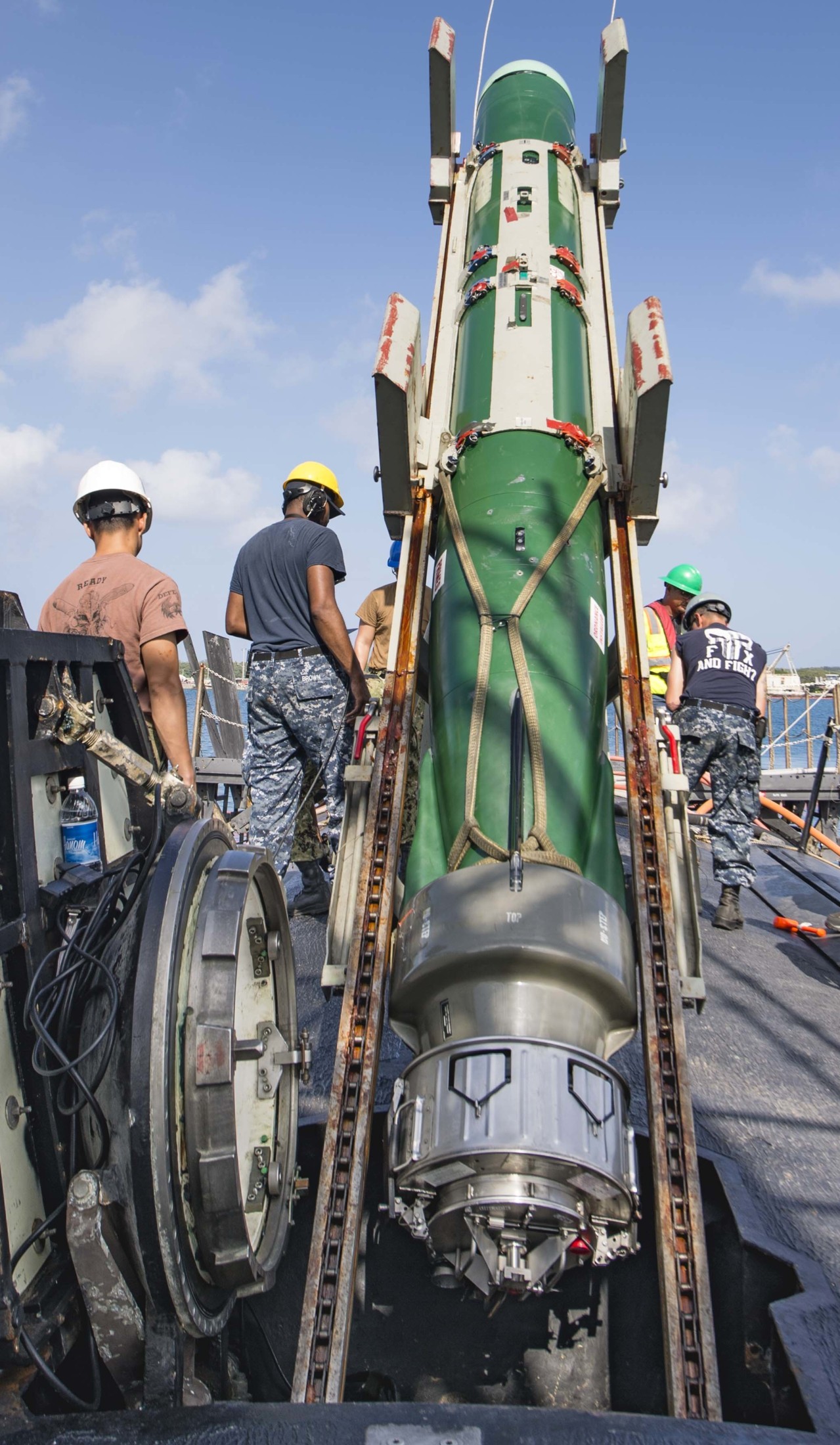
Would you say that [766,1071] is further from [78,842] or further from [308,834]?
[78,842]

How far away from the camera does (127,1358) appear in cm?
175

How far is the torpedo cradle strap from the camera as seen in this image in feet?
8.36

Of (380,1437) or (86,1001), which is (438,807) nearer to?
(86,1001)

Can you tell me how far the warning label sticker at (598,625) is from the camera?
3.16 metres

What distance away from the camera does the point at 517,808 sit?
249 cm

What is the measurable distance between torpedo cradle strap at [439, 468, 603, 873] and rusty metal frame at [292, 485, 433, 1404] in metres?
0.24

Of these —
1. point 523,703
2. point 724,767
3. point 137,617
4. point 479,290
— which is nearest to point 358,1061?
point 523,703

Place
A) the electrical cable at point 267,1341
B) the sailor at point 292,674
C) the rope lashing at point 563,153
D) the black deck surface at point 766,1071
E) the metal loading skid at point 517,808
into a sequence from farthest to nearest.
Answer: the rope lashing at point 563,153 → the sailor at point 292,674 → the black deck surface at point 766,1071 → the electrical cable at point 267,1341 → the metal loading skid at point 517,808

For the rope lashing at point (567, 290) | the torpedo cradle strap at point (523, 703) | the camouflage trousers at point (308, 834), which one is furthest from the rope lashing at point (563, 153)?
the camouflage trousers at point (308, 834)

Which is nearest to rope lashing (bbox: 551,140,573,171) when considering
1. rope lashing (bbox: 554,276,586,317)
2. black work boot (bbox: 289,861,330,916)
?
rope lashing (bbox: 554,276,586,317)

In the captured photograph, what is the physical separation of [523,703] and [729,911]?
8.66ft

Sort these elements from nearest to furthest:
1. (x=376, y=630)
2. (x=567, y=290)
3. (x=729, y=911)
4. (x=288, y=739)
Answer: (x=567, y=290)
(x=288, y=739)
(x=729, y=911)
(x=376, y=630)

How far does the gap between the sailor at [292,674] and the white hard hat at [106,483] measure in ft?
2.84

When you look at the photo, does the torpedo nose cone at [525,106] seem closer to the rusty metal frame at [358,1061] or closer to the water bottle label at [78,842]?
the rusty metal frame at [358,1061]
